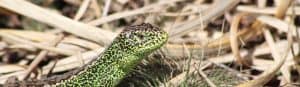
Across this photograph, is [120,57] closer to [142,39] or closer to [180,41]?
[142,39]

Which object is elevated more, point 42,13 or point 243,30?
point 42,13

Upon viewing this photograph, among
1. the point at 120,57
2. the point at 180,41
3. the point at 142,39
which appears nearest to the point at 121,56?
the point at 120,57

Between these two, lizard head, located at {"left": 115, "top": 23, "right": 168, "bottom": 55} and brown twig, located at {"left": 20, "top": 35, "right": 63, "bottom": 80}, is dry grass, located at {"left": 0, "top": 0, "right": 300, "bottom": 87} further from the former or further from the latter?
lizard head, located at {"left": 115, "top": 23, "right": 168, "bottom": 55}

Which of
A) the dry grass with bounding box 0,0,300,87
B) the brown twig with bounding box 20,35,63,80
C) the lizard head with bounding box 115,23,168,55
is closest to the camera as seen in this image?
the lizard head with bounding box 115,23,168,55

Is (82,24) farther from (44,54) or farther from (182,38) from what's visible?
(182,38)

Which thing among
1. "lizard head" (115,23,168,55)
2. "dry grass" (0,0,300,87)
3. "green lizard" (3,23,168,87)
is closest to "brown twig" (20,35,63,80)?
"dry grass" (0,0,300,87)

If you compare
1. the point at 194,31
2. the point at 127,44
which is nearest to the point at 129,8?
the point at 194,31

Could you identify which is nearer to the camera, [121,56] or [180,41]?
[121,56]

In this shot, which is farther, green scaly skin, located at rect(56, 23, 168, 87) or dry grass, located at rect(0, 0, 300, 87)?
dry grass, located at rect(0, 0, 300, 87)
